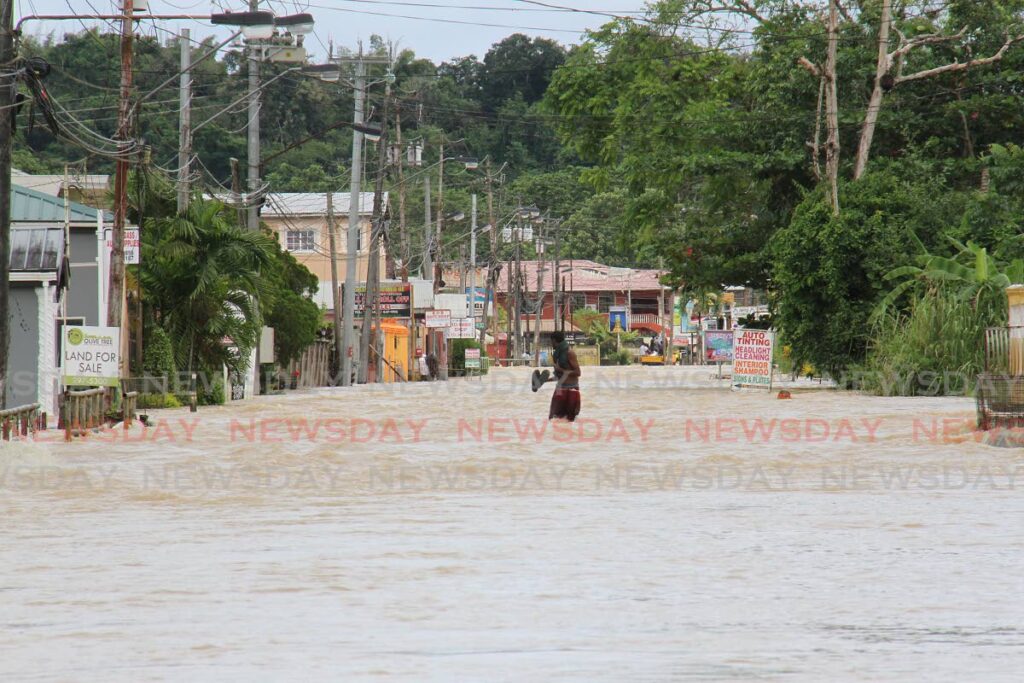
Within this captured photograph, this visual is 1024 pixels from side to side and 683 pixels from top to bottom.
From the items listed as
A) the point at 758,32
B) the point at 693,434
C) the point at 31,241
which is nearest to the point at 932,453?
the point at 693,434

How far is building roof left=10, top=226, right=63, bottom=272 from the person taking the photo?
29188 mm

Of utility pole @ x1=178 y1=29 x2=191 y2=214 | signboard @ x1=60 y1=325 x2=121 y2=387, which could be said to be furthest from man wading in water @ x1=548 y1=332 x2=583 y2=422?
utility pole @ x1=178 y1=29 x2=191 y2=214

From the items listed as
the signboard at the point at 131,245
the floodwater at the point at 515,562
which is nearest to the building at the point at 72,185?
the signboard at the point at 131,245

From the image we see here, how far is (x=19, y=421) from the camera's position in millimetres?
22125

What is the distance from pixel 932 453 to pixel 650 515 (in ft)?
25.1

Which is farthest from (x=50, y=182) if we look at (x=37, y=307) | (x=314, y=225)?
(x=314, y=225)

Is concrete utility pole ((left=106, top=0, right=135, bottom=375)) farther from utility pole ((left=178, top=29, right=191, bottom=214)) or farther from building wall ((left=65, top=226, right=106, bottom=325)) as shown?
utility pole ((left=178, top=29, right=191, bottom=214))

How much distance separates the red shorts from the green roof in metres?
11.4

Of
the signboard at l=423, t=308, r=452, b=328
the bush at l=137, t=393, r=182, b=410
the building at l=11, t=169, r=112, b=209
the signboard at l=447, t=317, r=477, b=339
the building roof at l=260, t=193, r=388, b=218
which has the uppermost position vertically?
the building roof at l=260, t=193, r=388, b=218

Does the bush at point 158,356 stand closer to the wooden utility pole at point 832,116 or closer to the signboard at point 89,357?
the signboard at point 89,357

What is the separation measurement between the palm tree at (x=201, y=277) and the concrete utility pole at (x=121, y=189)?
5.88 m

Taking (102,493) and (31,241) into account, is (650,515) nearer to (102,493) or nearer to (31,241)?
(102,493)

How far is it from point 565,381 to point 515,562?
16266 millimetres

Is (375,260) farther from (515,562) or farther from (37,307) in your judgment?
(515,562)
